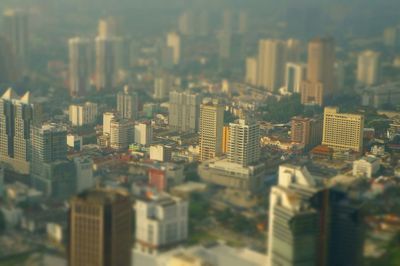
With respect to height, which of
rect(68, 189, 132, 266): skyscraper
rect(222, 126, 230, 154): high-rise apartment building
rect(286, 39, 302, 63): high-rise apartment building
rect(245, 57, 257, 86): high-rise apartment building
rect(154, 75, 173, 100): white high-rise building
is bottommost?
rect(68, 189, 132, 266): skyscraper

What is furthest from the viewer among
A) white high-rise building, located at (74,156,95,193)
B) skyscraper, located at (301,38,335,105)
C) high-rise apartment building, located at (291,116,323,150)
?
skyscraper, located at (301,38,335,105)

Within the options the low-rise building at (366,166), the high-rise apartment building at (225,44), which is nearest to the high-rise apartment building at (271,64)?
the high-rise apartment building at (225,44)

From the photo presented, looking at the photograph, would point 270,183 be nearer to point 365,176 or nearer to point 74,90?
point 365,176

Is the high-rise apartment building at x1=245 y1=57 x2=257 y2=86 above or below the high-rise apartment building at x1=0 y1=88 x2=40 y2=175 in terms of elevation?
above

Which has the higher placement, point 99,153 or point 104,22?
point 104,22

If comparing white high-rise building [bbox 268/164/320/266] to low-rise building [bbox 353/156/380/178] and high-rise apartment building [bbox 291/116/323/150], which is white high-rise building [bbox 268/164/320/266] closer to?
low-rise building [bbox 353/156/380/178]

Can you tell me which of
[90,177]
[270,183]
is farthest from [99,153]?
[270,183]

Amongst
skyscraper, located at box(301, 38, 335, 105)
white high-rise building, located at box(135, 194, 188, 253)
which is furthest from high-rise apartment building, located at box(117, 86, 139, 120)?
white high-rise building, located at box(135, 194, 188, 253)
